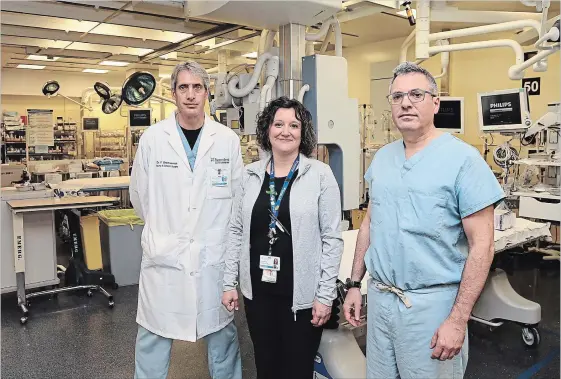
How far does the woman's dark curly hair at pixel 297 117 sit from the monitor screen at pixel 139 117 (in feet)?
20.4

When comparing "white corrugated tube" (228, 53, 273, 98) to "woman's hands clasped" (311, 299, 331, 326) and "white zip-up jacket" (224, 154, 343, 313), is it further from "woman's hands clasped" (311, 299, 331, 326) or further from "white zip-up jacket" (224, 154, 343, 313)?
"woman's hands clasped" (311, 299, 331, 326)

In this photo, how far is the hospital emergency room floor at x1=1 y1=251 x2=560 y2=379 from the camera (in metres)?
2.98

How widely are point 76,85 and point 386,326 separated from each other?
42.1ft

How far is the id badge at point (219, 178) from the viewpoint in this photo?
2.16 m

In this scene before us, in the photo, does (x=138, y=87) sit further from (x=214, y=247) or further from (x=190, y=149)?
(x=214, y=247)

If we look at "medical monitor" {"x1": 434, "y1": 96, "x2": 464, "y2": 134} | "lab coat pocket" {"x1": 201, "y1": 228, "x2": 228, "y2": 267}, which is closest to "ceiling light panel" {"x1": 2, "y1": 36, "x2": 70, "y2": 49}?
"medical monitor" {"x1": 434, "y1": 96, "x2": 464, "y2": 134}

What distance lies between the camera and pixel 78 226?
4.88m

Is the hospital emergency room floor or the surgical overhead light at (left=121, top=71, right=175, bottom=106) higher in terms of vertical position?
the surgical overhead light at (left=121, top=71, right=175, bottom=106)

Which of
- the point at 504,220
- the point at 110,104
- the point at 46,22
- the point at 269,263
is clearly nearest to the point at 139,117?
the point at 110,104

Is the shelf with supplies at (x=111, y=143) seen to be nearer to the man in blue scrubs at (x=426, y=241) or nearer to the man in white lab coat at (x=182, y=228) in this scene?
the man in white lab coat at (x=182, y=228)

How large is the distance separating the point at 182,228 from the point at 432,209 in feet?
3.58

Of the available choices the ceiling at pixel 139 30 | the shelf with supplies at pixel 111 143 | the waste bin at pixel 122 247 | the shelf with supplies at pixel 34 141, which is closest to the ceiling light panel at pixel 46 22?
the ceiling at pixel 139 30

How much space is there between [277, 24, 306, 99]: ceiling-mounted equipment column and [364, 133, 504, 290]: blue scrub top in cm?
217

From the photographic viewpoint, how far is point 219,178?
2.17m
